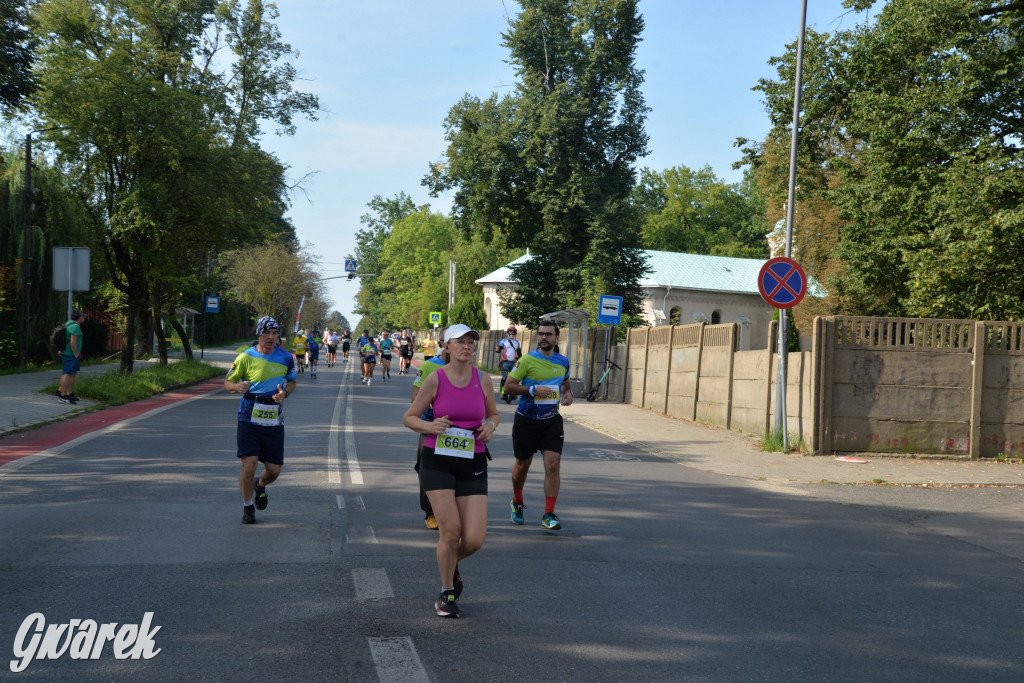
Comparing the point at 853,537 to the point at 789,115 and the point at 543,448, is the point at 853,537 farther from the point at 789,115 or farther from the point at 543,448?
the point at 789,115

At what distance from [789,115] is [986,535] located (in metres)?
18.6

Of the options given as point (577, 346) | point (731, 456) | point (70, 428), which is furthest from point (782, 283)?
point (577, 346)

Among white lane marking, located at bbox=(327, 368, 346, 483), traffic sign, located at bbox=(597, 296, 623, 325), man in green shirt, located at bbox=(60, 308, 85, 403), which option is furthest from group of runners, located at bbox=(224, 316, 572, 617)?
traffic sign, located at bbox=(597, 296, 623, 325)

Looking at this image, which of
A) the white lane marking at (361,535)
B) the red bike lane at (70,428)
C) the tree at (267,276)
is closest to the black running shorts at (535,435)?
the white lane marking at (361,535)

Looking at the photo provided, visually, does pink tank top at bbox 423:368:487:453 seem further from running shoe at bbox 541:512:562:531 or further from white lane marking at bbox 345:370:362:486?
white lane marking at bbox 345:370:362:486

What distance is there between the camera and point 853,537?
835cm

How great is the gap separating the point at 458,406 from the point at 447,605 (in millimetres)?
1142

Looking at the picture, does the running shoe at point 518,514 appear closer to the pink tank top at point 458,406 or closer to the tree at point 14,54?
the pink tank top at point 458,406

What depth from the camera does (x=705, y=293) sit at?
199ft

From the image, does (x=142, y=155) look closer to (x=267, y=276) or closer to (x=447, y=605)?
(x=447, y=605)

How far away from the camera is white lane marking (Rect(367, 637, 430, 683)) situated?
4.21 metres

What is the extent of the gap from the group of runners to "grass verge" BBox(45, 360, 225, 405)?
39.5ft

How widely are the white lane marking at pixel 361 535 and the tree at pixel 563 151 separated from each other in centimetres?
3359

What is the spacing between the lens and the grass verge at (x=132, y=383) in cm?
1959
